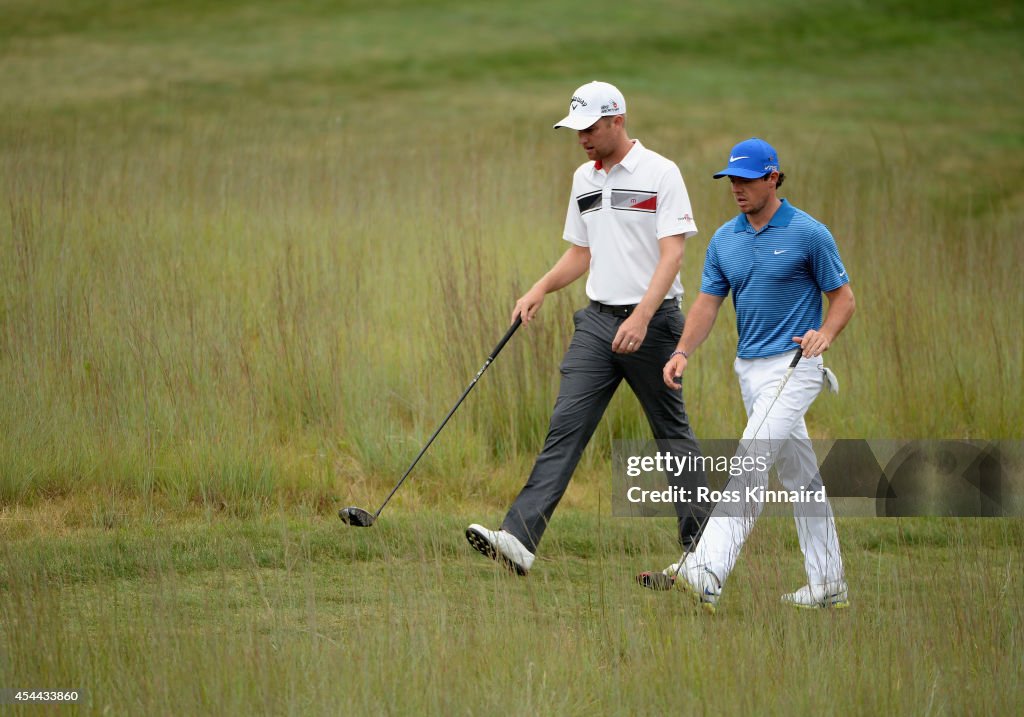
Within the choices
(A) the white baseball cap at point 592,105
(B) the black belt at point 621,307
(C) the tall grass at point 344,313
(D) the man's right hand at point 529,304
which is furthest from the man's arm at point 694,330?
(C) the tall grass at point 344,313

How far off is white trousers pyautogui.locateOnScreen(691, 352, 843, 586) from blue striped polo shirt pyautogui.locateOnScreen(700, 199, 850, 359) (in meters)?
0.12

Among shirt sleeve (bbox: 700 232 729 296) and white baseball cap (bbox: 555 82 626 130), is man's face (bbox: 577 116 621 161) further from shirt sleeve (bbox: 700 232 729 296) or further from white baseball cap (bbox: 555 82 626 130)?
shirt sleeve (bbox: 700 232 729 296)

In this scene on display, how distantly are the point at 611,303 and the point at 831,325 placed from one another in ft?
4.05

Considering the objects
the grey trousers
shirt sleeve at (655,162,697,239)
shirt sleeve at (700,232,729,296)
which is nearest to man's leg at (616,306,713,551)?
the grey trousers

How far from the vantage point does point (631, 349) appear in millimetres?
6816

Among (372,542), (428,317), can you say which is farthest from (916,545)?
(428,317)

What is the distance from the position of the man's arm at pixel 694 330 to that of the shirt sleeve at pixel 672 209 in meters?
0.36

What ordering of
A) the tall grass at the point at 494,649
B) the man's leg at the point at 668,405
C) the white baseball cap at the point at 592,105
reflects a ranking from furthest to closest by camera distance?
the man's leg at the point at 668,405, the white baseball cap at the point at 592,105, the tall grass at the point at 494,649

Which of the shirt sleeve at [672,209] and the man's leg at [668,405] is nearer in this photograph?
the shirt sleeve at [672,209]

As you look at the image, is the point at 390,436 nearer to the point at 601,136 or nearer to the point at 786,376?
the point at 601,136

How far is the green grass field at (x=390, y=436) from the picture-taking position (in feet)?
16.9

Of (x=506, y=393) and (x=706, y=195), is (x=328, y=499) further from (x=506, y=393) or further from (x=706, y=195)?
(x=706, y=195)

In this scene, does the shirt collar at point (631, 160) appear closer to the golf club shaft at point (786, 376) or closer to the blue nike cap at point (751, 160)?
the blue nike cap at point (751, 160)

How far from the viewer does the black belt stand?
701 centimetres
